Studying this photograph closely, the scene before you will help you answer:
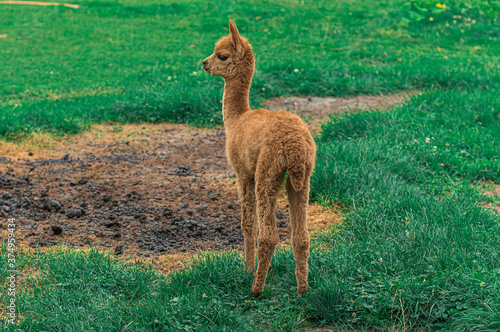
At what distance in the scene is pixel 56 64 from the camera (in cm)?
1206

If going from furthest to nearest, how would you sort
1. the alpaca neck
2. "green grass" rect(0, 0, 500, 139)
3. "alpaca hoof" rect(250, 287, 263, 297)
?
"green grass" rect(0, 0, 500, 139), the alpaca neck, "alpaca hoof" rect(250, 287, 263, 297)

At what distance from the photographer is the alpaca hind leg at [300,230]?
3701 mm

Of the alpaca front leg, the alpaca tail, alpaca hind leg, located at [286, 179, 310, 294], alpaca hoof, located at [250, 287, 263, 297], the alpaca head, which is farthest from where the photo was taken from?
the alpaca head

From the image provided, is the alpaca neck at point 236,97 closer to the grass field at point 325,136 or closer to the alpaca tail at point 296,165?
the alpaca tail at point 296,165

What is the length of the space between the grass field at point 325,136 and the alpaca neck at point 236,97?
49.8 inches

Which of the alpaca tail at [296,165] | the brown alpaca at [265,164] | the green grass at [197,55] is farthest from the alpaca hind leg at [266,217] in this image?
the green grass at [197,55]

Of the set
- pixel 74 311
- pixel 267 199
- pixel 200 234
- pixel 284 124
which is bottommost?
pixel 200 234

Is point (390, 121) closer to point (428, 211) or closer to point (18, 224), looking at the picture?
point (428, 211)

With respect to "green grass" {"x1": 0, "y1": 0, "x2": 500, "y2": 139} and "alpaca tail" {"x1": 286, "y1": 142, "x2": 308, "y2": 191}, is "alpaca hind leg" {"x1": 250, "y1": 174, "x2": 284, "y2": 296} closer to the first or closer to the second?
"alpaca tail" {"x1": 286, "y1": 142, "x2": 308, "y2": 191}

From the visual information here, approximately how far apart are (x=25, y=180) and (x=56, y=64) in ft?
21.4

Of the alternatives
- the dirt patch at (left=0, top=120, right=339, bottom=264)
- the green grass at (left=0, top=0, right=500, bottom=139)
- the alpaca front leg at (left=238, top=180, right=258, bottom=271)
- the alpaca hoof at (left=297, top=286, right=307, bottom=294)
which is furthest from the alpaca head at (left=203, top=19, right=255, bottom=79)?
the green grass at (left=0, top=0, right=500, bottom=139)

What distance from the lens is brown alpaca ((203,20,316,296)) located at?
3.62 metres

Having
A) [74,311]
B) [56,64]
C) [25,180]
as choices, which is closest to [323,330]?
[74,311]

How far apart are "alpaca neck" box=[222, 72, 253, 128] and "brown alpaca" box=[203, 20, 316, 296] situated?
6 cm
